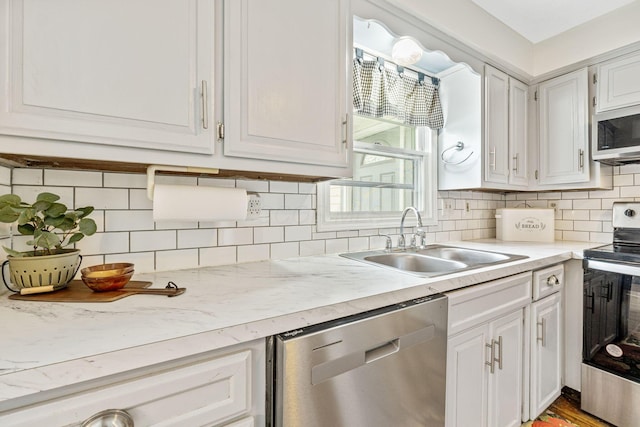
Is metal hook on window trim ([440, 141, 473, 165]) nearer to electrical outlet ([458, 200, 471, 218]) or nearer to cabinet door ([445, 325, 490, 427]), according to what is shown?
electrical outlet ([458, 200, 471, 218])

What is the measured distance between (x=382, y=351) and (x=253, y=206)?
81cm

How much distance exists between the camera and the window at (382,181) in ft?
5.66

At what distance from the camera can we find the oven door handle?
1478mm

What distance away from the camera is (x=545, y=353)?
162 centimetres

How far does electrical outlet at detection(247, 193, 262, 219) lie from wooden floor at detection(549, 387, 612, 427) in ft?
6.66

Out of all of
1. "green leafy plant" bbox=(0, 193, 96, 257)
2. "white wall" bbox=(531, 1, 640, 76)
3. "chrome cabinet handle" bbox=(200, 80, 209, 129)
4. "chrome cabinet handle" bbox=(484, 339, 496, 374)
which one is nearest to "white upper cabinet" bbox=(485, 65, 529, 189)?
"white wall" bbox=(531, 1, 640, 76)

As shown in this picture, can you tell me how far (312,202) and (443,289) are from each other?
2.54 ft

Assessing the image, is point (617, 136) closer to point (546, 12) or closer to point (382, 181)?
point (546, 12)

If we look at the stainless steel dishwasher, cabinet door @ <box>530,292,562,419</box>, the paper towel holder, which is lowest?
cabinet door @ <box>530,292,562,419</box>

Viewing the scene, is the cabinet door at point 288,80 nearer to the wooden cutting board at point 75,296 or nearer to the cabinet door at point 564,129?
the wooden cutting board at point 75,296

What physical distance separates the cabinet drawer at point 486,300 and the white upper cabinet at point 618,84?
1.35 metres

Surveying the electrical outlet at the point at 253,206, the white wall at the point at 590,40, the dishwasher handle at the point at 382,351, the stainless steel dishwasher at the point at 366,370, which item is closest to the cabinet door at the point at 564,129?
the white wall at the point at 590,40

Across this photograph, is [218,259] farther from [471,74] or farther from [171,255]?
[471,74]

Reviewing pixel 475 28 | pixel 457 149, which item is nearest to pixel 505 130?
pixel 457 149
